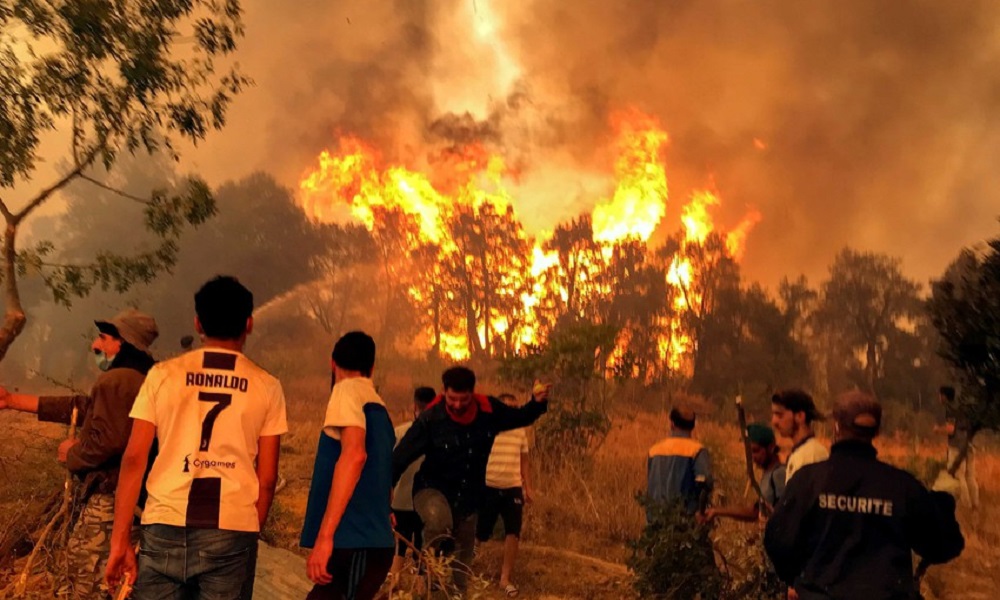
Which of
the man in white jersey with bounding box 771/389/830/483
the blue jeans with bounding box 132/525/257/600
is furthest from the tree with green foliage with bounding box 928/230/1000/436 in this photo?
the blue jeans with bounding box 132/525/257/600

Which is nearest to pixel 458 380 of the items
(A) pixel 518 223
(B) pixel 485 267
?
→ (B) pixel 485 267

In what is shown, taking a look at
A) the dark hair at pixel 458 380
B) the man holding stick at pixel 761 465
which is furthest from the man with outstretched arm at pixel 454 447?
the man holding stick at pixel 761 465

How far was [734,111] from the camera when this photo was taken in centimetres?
2933

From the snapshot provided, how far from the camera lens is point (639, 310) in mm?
30781

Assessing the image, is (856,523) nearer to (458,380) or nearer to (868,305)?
(458,380)

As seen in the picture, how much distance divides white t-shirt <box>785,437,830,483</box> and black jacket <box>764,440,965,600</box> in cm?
129

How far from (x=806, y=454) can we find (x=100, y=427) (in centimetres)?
380

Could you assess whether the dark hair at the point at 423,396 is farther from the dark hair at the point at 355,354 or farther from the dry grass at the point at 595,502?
the dark hair at the point at 355,354

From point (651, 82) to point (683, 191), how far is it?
454cm

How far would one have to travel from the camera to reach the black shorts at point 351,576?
3.54 metres

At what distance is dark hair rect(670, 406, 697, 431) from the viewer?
6.42 m

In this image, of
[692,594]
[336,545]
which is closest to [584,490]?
[692,594]

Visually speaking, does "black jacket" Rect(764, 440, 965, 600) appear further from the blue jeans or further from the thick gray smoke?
the thick gray smoke

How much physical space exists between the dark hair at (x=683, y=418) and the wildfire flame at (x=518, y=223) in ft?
73.9
